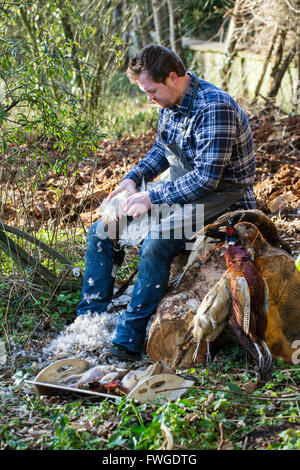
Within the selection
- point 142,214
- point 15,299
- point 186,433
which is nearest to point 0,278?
point 15,299

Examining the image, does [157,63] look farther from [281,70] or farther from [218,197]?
[281,70]

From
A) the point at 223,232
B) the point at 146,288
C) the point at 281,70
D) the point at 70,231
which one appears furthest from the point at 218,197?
the point at 281,70

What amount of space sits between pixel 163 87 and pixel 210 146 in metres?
0.56

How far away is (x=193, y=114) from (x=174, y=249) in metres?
0.90

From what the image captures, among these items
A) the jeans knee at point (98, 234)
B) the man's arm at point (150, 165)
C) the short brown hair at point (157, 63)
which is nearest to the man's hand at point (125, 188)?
the man's arm at point (150, 165)

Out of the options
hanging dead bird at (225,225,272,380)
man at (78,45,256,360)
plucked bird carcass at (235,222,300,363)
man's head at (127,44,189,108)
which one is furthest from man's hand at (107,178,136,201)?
hanging dead bird at (225,225,272,380)

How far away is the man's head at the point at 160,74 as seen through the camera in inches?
145

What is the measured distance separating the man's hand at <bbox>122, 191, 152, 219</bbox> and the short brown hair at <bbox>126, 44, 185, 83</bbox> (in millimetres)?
783

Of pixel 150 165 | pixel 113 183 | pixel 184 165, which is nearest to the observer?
pixel 184 165

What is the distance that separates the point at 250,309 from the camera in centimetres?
305

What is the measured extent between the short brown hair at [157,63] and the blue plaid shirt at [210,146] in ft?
0.57

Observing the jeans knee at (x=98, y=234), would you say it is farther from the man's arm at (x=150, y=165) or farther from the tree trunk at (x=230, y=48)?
the tree trunk at (x=230, y=48)

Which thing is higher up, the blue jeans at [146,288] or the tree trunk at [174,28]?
the tree trunk at [174,28]

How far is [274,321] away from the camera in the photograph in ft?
10.8
